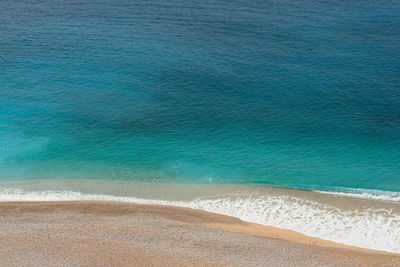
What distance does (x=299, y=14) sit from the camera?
78625 mm

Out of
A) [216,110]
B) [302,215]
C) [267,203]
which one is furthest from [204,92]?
[302,215]

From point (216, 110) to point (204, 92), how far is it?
175 inches

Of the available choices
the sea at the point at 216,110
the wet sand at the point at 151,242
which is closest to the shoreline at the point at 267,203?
the sea at the point at 216,110

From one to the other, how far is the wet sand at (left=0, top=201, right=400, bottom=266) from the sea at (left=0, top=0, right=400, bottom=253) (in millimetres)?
2718

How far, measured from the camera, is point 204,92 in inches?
2309

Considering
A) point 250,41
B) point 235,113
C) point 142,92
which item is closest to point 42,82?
point 142,92

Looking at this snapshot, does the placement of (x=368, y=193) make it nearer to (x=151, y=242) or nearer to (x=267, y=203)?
(x=267, y=203)

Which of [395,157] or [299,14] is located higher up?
[299,14]

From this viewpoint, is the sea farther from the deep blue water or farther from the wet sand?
the wet sand

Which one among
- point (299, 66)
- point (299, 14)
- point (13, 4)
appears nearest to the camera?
point (299, 66)

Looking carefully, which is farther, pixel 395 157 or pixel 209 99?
pixel 209 99

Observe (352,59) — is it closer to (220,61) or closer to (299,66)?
(299,66)

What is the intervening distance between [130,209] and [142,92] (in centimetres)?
2272

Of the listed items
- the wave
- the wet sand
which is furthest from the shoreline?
the wet sand
